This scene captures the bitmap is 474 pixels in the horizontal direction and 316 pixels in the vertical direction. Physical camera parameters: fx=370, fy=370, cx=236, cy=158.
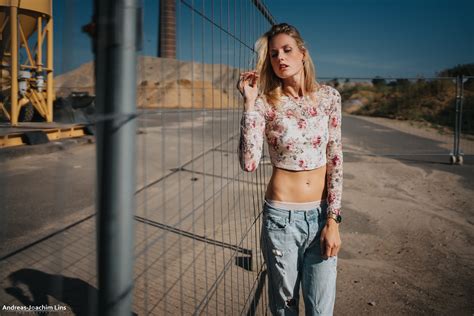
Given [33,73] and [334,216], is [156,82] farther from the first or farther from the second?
[33,73]

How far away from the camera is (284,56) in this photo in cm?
185

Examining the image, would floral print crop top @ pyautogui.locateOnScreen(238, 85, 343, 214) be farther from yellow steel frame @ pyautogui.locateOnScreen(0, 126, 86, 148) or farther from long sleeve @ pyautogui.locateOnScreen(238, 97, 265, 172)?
yellow steel frame @ pyautogui.locateOnScreen(0, 126, 86, 148)

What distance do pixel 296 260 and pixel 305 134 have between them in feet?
2.02

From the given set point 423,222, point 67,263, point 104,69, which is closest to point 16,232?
point 67,263

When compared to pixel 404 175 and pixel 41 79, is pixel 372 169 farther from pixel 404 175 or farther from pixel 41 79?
pixel 41 79

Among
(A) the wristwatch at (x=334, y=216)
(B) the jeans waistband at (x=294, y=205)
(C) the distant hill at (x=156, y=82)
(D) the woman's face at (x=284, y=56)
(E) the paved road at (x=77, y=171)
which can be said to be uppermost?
(D) the woman's face at (x=284, y=56)

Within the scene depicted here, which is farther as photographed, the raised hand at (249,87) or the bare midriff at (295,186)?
the bare midriff at (295,186)

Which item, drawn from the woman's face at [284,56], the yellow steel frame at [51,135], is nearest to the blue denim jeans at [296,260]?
the woman's face at [284,56]

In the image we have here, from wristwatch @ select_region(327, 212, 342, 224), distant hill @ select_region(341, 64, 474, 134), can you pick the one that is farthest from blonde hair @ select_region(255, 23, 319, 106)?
distant hill @ select_region(341, 64, 474, 134)

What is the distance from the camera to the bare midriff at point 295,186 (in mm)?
1815

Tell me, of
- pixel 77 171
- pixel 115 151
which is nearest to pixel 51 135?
pixel 77 171

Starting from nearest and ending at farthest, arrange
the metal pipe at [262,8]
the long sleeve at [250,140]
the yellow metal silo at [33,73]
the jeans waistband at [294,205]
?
the long sleeve at [250,140] < the jeans waistband at [294,205] < the metal pipe at [262,8] < the yellow metal silo at [33,73]

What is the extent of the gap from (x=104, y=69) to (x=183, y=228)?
3.41 m

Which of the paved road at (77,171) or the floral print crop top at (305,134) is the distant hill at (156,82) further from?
the floral print crop top at (305,134)
